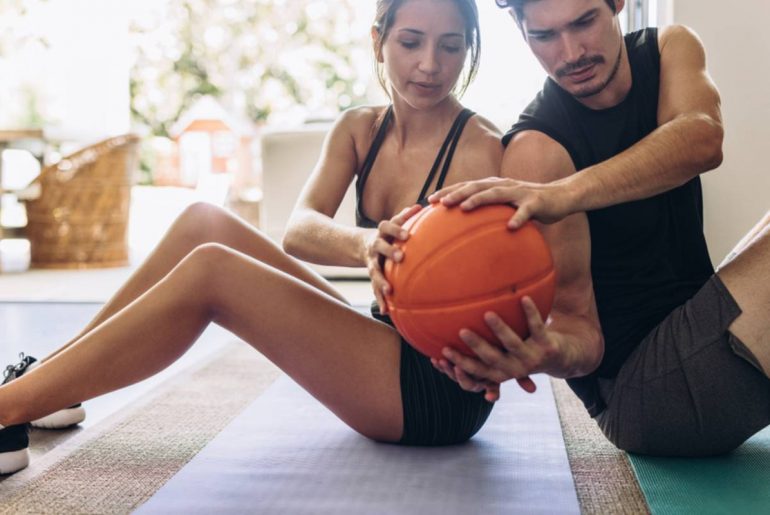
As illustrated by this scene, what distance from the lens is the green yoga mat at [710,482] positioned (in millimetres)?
1472

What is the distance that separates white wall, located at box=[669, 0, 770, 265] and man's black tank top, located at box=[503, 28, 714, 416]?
1.70 m

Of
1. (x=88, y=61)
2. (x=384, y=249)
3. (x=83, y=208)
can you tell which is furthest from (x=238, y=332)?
(x=88, y=61)

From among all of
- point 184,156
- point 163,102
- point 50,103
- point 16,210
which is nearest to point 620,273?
point 16,210

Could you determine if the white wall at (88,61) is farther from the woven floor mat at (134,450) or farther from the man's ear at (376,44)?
the man's ear at (376,44)

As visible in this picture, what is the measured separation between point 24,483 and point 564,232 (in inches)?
43.4

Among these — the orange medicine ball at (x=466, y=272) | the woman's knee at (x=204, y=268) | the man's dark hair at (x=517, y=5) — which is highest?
the man's dark hair at (x=517, y=5)

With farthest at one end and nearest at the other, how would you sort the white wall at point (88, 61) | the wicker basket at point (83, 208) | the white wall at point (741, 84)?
the white wall at point (88, 61) → the wicker basket at point (83, 208) → the white wall at point (741, 84)

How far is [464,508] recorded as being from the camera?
150cm

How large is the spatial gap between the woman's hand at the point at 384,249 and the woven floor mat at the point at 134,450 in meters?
0.59

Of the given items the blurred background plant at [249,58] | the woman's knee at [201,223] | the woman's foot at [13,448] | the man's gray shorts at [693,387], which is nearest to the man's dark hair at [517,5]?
the man's gray shorts at [693,387]

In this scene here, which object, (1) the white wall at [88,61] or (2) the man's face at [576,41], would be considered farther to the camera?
(1) the white wall at [88,61]

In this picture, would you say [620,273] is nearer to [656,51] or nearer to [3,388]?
[656,51]

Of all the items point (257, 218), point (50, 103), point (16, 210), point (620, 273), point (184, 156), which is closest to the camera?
point (620, 273)

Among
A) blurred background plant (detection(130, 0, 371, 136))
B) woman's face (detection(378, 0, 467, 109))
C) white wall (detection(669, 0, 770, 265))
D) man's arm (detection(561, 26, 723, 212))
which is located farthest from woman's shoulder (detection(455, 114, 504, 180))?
blurred background plant (detection(130, 0, 371, 136))
